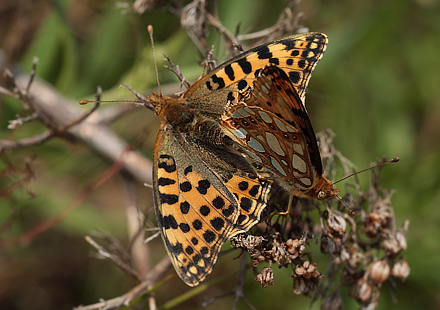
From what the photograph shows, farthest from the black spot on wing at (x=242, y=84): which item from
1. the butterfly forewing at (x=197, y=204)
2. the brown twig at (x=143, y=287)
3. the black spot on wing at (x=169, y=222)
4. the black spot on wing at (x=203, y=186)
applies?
the brown twig at (x=143, y=287)

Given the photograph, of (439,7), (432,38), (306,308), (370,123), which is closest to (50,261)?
(306,308)

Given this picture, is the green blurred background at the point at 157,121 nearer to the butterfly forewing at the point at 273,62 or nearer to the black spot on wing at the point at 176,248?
the butterfly forewing at the point at 273,62

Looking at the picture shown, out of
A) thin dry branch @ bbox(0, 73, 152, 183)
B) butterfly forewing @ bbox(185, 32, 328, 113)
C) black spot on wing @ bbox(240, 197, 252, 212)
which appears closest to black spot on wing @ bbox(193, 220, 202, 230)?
black spot on wing @ bbox(240, 197, 252, 212)

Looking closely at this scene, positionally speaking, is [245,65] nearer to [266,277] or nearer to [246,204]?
[246,204]

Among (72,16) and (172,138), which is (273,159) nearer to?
(172,138)

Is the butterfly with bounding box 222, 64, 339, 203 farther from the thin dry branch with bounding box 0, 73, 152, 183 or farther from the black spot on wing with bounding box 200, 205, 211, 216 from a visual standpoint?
the thin dry branch with bounding box 0, 73, 152, 183

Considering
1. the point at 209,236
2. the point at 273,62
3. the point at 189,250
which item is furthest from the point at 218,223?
the point at 273,62

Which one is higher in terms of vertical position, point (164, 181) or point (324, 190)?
point (164, 181)
